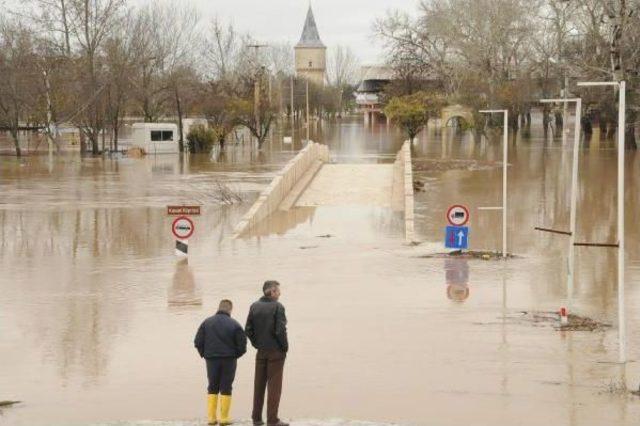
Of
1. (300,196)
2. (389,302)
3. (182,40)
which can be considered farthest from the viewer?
(182,40)

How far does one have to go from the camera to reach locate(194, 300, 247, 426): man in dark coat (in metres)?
11.1

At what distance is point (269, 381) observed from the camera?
11.1 meters

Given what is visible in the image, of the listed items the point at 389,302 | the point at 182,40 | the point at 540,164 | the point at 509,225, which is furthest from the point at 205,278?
the point at 182,40

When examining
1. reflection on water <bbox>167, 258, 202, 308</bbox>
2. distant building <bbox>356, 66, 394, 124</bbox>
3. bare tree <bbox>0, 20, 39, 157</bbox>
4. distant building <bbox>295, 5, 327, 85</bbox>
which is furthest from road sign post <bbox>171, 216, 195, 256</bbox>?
distant building <bbox>295, 5, 327, 85</bbox>

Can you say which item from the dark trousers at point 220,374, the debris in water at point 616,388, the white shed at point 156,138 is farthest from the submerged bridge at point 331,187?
the white shed at point 156,138

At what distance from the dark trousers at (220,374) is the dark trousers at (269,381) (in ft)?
0.91

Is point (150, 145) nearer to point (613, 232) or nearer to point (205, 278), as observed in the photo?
point (613, 232)

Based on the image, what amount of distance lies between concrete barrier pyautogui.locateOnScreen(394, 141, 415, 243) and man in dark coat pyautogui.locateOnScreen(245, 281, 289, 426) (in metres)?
16.6

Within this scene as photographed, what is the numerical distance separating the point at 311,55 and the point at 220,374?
181451 mm

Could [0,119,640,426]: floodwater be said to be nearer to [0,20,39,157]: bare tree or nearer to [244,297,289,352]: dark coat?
[244,297,289,352]: dark coat

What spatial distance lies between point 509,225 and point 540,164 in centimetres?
2350

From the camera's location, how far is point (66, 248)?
27.2 meters

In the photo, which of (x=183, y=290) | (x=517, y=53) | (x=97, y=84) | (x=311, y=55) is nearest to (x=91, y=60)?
(x=97, y=84)

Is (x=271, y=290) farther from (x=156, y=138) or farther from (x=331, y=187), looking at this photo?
(x=156, y=138)
